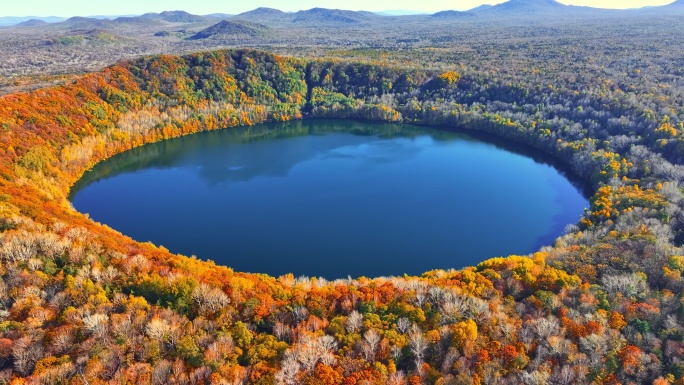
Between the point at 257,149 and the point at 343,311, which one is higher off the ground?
the point at 343,311

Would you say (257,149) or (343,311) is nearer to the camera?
(343,311)

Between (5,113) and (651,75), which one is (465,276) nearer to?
(5,113)

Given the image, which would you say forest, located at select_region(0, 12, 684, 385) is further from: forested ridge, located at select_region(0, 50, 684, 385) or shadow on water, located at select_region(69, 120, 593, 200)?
shadow on water, located at select_region(69, 120, 593, 200)

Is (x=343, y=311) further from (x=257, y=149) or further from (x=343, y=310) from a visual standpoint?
(x=257, y=149)

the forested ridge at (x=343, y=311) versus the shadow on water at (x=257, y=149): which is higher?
the forested ridge at (x=343, y=311)

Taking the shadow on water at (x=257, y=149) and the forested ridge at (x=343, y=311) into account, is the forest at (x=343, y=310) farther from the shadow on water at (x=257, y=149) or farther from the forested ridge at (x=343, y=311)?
the shadow on water at (x=257, y=149)

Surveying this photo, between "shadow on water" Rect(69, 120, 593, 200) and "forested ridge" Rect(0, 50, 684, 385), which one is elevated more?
"forested ridge" Rect(0, 50, 684, 385)

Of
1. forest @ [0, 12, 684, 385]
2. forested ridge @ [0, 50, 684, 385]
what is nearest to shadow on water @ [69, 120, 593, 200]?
forest @ [0, 12, 684, 385]

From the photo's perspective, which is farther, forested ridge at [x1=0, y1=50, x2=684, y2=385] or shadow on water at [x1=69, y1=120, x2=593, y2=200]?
shadow on water at [x1=69, y1=120, x2=593, y2=200]

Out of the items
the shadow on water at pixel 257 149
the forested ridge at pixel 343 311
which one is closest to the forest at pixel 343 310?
the forested ridge at pixel 343 311

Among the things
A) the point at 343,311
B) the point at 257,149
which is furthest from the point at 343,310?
the point at 257,149

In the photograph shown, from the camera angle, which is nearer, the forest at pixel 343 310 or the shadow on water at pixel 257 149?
the forest at pixel 343 310

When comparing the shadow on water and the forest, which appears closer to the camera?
the forest

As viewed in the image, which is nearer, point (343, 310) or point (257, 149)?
point (343, 310)
